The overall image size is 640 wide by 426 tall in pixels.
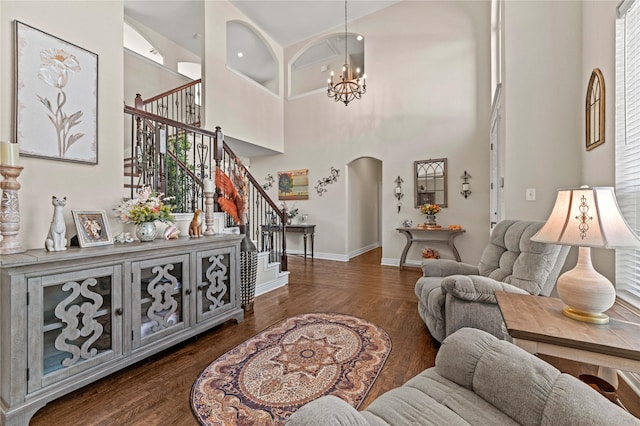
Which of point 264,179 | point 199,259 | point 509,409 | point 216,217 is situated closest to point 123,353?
point 199,259

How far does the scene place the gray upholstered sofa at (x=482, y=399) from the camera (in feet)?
2.55

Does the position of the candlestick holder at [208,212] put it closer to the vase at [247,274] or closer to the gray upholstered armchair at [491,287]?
the vase at [247,274]

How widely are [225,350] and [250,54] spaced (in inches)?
298

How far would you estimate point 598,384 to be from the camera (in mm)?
1329

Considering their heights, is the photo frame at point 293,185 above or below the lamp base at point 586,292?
above

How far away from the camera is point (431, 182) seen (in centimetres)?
537

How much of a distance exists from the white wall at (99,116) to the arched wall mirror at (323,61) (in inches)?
206

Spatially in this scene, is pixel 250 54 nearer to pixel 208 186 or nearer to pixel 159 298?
pixel 208 186

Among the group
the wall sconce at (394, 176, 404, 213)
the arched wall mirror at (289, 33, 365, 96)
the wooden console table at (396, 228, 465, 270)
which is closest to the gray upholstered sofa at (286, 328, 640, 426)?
the wooden console table at (396, 228, 465, 270)

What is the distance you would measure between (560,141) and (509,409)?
2786 millimetres

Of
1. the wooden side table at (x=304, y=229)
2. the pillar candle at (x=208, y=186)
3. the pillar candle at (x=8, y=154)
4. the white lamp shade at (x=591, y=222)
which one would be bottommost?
the wooden side table at (x=304, y=229)

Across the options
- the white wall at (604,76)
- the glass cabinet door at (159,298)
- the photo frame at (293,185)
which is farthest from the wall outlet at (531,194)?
the photo frame at (293,185)

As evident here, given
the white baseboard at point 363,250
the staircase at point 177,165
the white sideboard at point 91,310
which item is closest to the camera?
the white sideboard at point 91,310

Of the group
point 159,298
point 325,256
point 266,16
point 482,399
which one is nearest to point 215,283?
point 159,298
